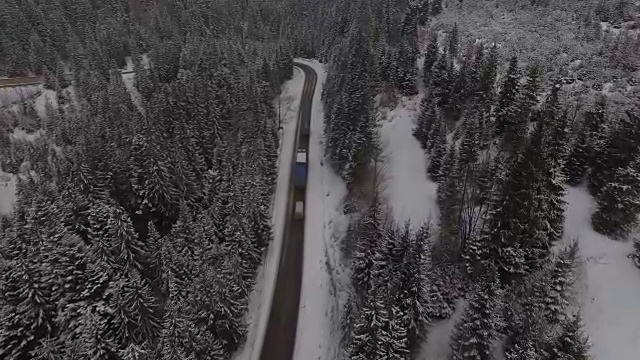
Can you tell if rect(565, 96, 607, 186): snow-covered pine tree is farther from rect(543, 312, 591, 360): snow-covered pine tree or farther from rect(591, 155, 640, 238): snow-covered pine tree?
rect(543, 312, 591, 360): snow-covered pine tree

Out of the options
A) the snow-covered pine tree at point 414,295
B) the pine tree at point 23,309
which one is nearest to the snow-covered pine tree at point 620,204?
the snow-covered pine tree at point 414,295

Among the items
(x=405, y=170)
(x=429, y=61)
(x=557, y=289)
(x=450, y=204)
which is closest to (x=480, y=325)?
(x=557, y=289)

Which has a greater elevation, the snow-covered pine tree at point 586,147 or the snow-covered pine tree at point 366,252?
the snow-covered pine tree at point 586,147

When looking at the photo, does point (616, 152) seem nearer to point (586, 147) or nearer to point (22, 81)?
point (586, 147)

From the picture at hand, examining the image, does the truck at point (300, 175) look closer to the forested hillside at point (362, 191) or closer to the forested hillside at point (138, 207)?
the forested hillside at point (138, 207)

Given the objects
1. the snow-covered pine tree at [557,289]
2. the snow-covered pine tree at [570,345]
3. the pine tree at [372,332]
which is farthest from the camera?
the snow-covered pine tree at [557,289]

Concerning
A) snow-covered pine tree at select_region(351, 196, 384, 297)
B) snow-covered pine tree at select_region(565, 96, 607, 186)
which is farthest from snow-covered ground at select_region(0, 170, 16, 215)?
snow-covered pine tree at select_region(565, 96, 607, 186)

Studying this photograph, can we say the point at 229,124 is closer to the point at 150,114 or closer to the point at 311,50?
the point at 150,114
